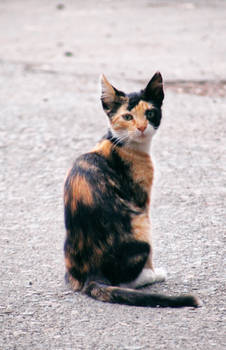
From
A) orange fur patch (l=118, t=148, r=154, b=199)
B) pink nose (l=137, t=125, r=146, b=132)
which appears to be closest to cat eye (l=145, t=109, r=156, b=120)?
pink nose (l=137, t=125, r=146, b=132)

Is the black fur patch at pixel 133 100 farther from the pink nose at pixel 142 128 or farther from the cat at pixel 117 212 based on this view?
the pink nose at pixel 142 128

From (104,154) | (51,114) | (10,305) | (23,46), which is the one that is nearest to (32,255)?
(10,305)

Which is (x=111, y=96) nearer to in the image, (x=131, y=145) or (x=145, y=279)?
(x=131, y=145)

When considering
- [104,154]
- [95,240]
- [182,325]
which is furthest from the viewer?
[104,154]

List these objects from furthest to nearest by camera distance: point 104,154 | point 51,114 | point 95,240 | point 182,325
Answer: point 51,114
point 104,154
point 95,240
point 182,325

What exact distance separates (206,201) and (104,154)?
1.57 metres

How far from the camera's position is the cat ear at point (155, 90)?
3.62 meters

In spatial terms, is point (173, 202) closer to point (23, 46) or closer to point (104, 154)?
point (104, 154)

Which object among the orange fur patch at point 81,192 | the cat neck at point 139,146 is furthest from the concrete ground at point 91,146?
the cat neck at point 139,146

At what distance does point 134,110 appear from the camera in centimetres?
357

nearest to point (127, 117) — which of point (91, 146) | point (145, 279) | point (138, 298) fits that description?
point (145, 279)

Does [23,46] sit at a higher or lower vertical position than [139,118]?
lower

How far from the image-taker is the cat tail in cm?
323

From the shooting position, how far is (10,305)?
345cm
